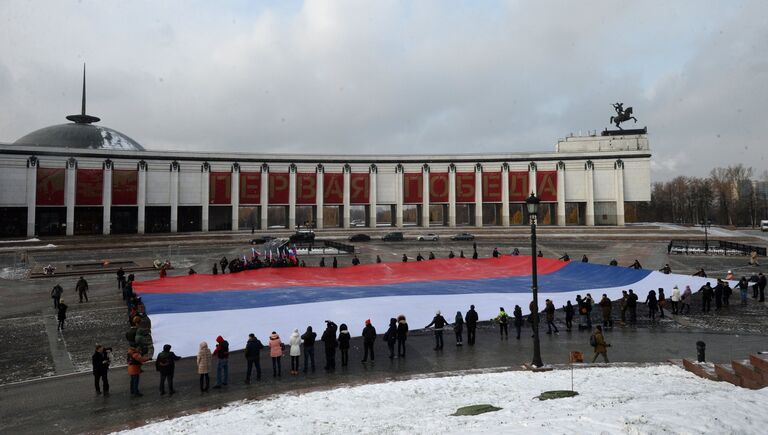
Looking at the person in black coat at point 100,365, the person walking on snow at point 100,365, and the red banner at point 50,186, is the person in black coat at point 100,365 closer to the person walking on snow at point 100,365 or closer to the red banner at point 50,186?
the person walking on snow at point 100,365

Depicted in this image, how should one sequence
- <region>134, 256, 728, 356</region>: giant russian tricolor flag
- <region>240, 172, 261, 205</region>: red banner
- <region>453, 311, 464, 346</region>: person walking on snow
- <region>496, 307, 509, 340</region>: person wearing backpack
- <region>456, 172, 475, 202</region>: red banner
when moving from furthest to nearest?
<region>456, 172, 475, 202</region>: red banner < <region>240, 172, 261, 205</region>: red banner < <region>496, 307, 509, 340</region>: person wearing backpack < <region>134, 256, 728, 356</region>: giant russian tricolor flag < <region>453, 311, 464, 346</region>: person walking on snow

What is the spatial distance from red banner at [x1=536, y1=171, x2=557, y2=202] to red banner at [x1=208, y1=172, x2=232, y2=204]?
58148mm

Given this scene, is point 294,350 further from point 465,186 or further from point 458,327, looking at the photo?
point 465,186

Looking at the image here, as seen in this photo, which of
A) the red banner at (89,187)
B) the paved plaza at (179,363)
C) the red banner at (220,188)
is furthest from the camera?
the red banner at (220,188)

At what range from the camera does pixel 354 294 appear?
66.4ft

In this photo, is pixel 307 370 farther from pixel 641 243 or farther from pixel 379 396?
pixel 641 243

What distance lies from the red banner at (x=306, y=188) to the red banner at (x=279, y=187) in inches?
76.2

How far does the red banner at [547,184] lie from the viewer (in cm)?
8112

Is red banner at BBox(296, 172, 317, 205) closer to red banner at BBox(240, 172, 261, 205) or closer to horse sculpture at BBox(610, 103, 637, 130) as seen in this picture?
red banner at BBox(240, 172, 261, 205)

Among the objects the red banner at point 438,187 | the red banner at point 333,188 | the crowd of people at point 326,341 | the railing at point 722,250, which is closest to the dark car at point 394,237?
the red banner at point 333,188

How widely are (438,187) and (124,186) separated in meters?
55.8

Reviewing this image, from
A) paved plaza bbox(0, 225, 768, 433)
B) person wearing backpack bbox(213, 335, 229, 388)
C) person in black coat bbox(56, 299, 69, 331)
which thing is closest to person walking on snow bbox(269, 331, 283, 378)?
paved plaza bbox(0, 225, 768, 433)

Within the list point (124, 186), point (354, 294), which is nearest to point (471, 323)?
point (354, 294)

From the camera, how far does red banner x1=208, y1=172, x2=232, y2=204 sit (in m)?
76.2
